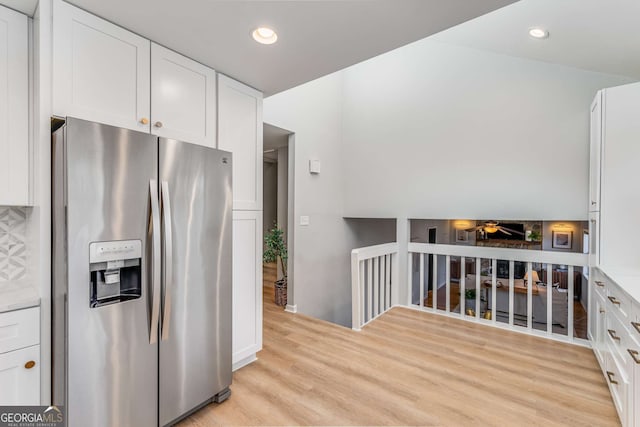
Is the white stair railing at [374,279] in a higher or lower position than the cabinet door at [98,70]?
lower

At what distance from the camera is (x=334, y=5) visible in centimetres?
139

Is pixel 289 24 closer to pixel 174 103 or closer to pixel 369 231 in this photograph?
pixel 174 103

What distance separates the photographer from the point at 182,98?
188 cm

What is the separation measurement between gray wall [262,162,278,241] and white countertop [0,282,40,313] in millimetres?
5136

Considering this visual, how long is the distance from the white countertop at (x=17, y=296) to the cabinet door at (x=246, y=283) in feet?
3.57

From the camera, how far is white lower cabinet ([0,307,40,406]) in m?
1.27

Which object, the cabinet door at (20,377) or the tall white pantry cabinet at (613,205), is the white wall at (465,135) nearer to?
the tall white pantry cabinet at (613,205)

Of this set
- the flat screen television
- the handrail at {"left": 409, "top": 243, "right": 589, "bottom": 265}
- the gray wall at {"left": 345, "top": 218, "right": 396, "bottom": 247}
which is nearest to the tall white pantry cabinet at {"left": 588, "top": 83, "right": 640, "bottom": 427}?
the handrail at {"left": 409, "top": 243, "right": 589, "bottom": 265}

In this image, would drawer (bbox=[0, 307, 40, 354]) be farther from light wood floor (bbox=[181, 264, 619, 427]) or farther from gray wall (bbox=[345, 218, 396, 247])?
gray wall (bbox=[345, 218, 396, 247])

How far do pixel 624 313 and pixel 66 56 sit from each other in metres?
3.17

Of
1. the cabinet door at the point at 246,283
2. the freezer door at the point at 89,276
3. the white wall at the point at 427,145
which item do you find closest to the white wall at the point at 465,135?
the white wall at the point at 427,145

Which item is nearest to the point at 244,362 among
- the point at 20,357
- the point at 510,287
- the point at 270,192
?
the point at 20,357

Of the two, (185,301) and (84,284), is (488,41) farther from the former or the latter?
(84,284)

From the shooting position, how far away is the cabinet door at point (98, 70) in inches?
54.2
